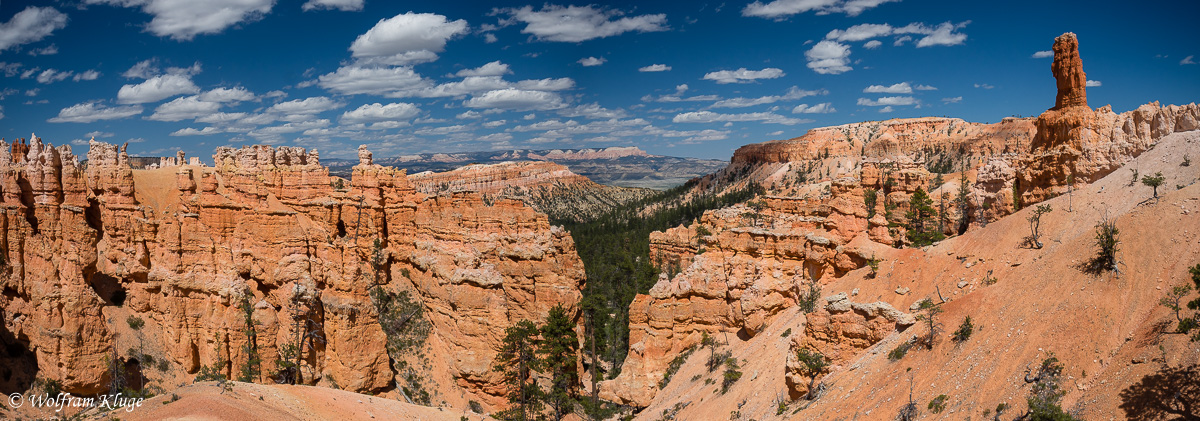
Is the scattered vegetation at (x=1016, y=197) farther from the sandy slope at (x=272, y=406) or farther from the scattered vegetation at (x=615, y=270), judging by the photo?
the sandy slope at (x=272, y=406)

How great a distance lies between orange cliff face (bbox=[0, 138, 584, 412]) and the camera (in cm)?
3131

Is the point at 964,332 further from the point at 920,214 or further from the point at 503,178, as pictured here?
the point at 503,178

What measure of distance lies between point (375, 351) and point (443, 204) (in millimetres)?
11612

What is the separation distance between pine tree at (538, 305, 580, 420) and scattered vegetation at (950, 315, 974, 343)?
65.0ft

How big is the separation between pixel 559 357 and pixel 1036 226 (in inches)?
893

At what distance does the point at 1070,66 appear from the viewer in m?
29.4

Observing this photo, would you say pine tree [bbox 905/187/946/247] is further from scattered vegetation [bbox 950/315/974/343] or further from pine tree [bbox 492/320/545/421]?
pine tree [bbox 492/320/545/421]

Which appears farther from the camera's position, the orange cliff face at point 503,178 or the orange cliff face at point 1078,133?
the orange cliff face at point 503,178

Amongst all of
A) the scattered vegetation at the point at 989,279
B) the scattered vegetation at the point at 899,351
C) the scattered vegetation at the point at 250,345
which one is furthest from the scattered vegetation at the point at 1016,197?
the scattered vegetation at the point at 250,345

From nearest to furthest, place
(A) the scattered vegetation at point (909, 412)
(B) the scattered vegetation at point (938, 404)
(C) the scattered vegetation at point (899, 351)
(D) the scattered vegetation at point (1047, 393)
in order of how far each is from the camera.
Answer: (D) the scattered vegetation at point (1047, 393) → (B) the scattered vegetation at point (938, 404) → (A) the scattered vegetation at point (909, 412) → (C) the scattered vegetation at point (899, 351)

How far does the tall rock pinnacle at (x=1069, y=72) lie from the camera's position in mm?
29156

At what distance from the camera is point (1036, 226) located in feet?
67.8

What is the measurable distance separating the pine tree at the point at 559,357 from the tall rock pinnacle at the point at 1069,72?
27793 millimetres

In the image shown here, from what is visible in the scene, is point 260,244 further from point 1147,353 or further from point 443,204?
point 1147,353
